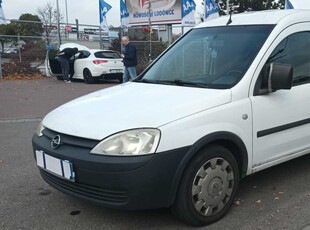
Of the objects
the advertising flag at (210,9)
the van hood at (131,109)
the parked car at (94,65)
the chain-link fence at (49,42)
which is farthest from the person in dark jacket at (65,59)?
the van hood at (131,109)

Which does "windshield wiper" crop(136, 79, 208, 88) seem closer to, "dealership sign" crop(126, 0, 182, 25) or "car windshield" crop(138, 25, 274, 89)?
"car windshield" crop(138, 25, 274, 89)

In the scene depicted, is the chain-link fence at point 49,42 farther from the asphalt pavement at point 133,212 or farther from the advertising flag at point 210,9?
the asphalt pavement at point 133,212

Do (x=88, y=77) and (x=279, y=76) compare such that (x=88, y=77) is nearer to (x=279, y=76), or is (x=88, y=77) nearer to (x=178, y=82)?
(x=178, y=82)

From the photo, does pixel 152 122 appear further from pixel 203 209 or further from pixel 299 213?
pixel 299 213

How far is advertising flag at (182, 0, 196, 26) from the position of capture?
1528cm

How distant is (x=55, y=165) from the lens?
3.14 meters

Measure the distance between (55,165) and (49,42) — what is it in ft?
59.2

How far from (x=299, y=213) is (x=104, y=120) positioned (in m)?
1.95

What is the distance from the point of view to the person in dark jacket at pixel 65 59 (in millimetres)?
14797

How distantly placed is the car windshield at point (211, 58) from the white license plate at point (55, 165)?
1394 millimetres

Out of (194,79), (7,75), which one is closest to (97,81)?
(7,75)

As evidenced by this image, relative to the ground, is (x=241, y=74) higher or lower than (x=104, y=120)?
higher

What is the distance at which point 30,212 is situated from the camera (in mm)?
3561

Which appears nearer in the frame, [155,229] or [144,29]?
[155,229]
